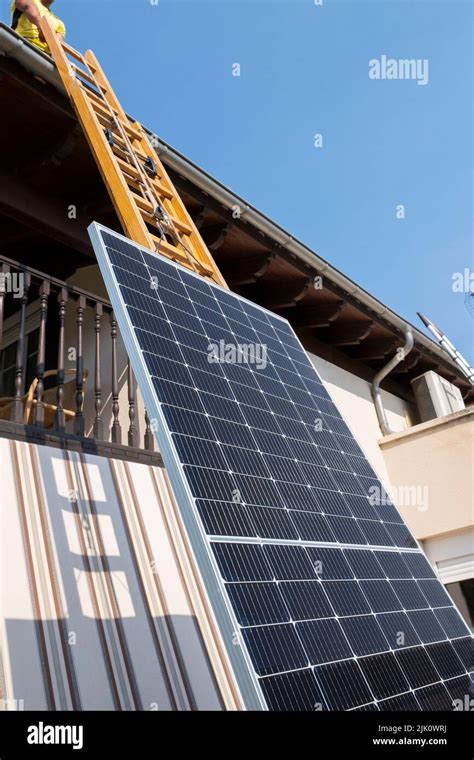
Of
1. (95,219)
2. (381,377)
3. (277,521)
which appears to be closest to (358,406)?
(381,377)

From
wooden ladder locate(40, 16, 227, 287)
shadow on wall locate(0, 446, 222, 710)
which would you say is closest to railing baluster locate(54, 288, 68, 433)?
shadow on wall locate(0, 446, 222, 710)

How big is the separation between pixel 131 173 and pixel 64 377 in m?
2.05

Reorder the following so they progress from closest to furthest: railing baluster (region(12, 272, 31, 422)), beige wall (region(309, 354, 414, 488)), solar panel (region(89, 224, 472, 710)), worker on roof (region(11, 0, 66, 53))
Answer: solar panel (region(89, 224, 472, 710)) → railing baluster (region(12, 272, 31, 422)) → worker on roof (region(11, 0, 66, 53)) → beige wall (region(309, 354, 414, 488))

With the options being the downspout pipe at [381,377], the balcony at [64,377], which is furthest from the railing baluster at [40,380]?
the downspout pipe at [381,377]

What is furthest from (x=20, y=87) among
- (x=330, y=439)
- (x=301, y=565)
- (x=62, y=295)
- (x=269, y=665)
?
(x=269, y=665)

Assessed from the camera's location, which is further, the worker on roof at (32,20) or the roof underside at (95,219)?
the worker on roof at (32,20)

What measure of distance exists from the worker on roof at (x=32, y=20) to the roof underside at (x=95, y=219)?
2.56 ft

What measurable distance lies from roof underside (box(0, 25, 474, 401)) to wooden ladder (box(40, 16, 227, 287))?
354 mm

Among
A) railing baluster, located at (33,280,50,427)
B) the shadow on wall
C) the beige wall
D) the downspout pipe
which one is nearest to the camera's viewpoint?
the shadow on wall

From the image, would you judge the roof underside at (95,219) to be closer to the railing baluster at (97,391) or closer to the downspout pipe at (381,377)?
the downspout pipe at (381,377)

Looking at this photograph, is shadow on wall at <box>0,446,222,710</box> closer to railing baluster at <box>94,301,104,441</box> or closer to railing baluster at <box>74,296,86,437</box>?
railing baluster at <box>74,296,86,437</box>

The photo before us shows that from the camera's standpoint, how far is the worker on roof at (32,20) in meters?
6.30

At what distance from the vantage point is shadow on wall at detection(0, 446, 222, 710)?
3170 millimetres

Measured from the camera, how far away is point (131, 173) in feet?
18.3
